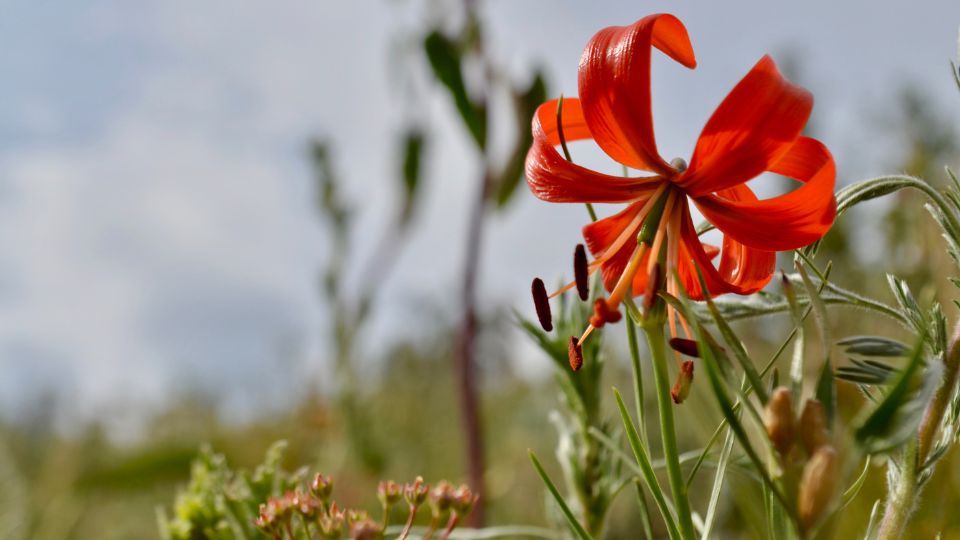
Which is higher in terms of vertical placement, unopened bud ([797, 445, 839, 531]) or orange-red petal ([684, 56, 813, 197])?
orange-red petal ([684, 56, 813, 197])

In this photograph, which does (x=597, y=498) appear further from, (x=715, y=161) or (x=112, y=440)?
(x=112, y=440)

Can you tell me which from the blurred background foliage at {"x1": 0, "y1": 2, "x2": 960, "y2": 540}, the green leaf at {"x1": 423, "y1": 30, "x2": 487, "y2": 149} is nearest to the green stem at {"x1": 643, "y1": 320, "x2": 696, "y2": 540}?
the blurred background foliage at {"x1": 0, "y1": 2, "x2": 960, "y2": 540}

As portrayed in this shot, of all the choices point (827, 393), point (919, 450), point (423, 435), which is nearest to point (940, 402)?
point (919, 450)

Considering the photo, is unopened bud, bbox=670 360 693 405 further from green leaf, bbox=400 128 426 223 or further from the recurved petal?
green leaf, bbox=400 128 426 223

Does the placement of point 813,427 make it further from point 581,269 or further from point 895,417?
point 581,269

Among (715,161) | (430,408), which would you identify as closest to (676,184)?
(715,161)

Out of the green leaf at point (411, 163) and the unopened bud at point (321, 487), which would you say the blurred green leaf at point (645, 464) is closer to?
the unopened bud at point (321, 487)
